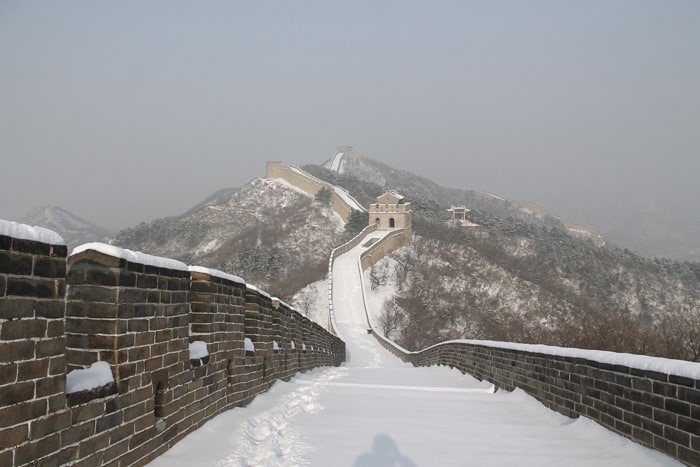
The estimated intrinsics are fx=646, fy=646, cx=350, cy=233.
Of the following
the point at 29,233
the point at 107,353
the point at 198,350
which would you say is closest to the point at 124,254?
the point at 107,353

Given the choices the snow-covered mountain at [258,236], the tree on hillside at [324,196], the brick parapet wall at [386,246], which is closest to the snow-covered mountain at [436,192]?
the snow-covered mountain at [258,236]

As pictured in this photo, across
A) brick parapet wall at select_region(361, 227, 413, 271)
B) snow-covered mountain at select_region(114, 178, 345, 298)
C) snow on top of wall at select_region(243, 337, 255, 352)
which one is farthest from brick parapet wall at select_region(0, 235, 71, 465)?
brick parapet wall at select_region(361, 227, 413, 271)

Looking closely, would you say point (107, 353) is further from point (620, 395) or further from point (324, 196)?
point (324, 196)

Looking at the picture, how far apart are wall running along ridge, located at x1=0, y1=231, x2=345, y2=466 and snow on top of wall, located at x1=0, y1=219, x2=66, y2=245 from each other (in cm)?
2

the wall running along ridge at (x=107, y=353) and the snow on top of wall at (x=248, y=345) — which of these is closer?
the wall running along ridge at (x=107, y=353)

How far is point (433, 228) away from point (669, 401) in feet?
201

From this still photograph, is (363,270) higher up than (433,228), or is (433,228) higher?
→ (433,228)

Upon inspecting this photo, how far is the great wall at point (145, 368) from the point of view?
10.1ft

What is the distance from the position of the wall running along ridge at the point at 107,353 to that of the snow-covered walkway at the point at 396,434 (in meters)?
0.39

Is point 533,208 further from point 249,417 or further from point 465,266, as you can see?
point 249,417

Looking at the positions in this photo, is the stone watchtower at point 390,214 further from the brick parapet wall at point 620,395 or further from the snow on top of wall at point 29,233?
the snow on top of wall at point 29,233

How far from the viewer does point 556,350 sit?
7816 mm

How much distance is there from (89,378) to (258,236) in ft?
225

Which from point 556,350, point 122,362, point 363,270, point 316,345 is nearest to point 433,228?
point 363,270
